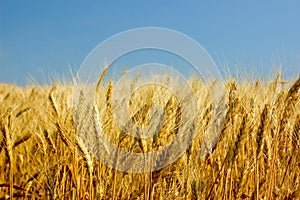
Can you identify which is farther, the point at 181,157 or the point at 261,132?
the point at 181,157

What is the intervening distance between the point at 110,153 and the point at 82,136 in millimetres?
134

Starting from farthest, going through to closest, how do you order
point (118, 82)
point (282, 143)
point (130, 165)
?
point (282, 143)
point (118, 82)
point (130, 165)

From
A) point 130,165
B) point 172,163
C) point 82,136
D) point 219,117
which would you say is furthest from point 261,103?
point 82,136

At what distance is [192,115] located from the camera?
194 cm

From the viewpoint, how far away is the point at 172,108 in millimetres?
1803

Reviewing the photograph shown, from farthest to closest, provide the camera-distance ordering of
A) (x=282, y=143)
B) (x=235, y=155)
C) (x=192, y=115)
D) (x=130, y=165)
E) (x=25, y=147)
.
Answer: (x=25, y=147)
(x=282, y=143)
(x=192, y=115)
(x=130, y=165)
(x=235, y=155)

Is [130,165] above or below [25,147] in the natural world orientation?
below

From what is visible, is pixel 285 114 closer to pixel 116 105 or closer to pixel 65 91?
pixel 116 105

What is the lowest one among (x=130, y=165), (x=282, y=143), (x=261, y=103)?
(x=130, y=165)

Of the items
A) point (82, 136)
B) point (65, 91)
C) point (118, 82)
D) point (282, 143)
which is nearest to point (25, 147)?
point (65, 91)

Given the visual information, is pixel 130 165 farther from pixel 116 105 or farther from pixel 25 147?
pixel 25 147

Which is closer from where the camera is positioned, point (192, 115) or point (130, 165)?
point (130, 165)

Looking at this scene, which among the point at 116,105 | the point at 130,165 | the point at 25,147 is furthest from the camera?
the point at 25,147

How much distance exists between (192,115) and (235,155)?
0.35 m
